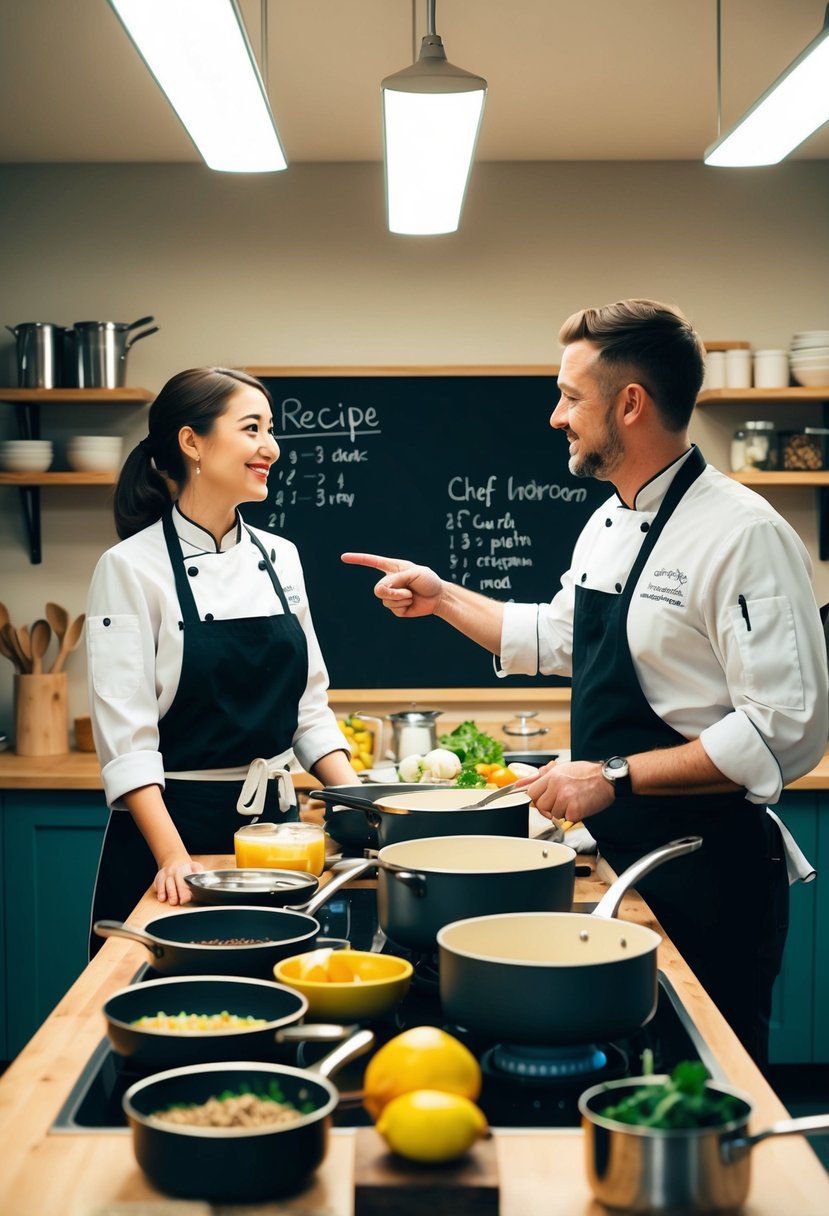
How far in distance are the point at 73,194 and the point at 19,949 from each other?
2364 millimetres

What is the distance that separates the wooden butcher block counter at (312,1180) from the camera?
81cm

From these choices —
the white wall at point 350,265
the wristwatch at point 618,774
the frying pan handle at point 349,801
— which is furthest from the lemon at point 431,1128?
the white wall at point 350,265

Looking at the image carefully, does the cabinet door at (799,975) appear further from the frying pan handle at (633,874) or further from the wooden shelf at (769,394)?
the frying pan handle at (633,874)

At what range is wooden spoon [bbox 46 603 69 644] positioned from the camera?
379 cm

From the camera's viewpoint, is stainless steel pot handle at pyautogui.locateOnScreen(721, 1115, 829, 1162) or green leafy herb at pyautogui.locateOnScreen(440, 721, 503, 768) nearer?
stainless steel pot handle at pyautogui.locateOnScreen(721, 1115, 829, 1162)

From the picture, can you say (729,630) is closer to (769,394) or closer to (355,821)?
(355,821)

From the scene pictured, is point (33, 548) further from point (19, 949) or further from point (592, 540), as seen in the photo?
point (592, 540)

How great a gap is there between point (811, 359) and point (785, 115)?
1.68m

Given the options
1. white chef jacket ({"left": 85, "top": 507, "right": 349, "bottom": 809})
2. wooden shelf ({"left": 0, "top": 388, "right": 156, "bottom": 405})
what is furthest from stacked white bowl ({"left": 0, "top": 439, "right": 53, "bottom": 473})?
white chef jacket ({"left": 85, "top": 507, "right": 349, "bottom": 809})

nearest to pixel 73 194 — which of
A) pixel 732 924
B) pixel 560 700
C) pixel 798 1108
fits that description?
pixel 560 700

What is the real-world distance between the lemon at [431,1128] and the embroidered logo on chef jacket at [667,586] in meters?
1.17

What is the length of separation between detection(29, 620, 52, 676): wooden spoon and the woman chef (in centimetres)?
153

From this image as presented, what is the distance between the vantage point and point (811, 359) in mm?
3707

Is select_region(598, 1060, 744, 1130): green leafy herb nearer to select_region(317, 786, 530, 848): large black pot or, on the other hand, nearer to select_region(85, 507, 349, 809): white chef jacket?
select_region(317, 786, 530, 848): large black pot
